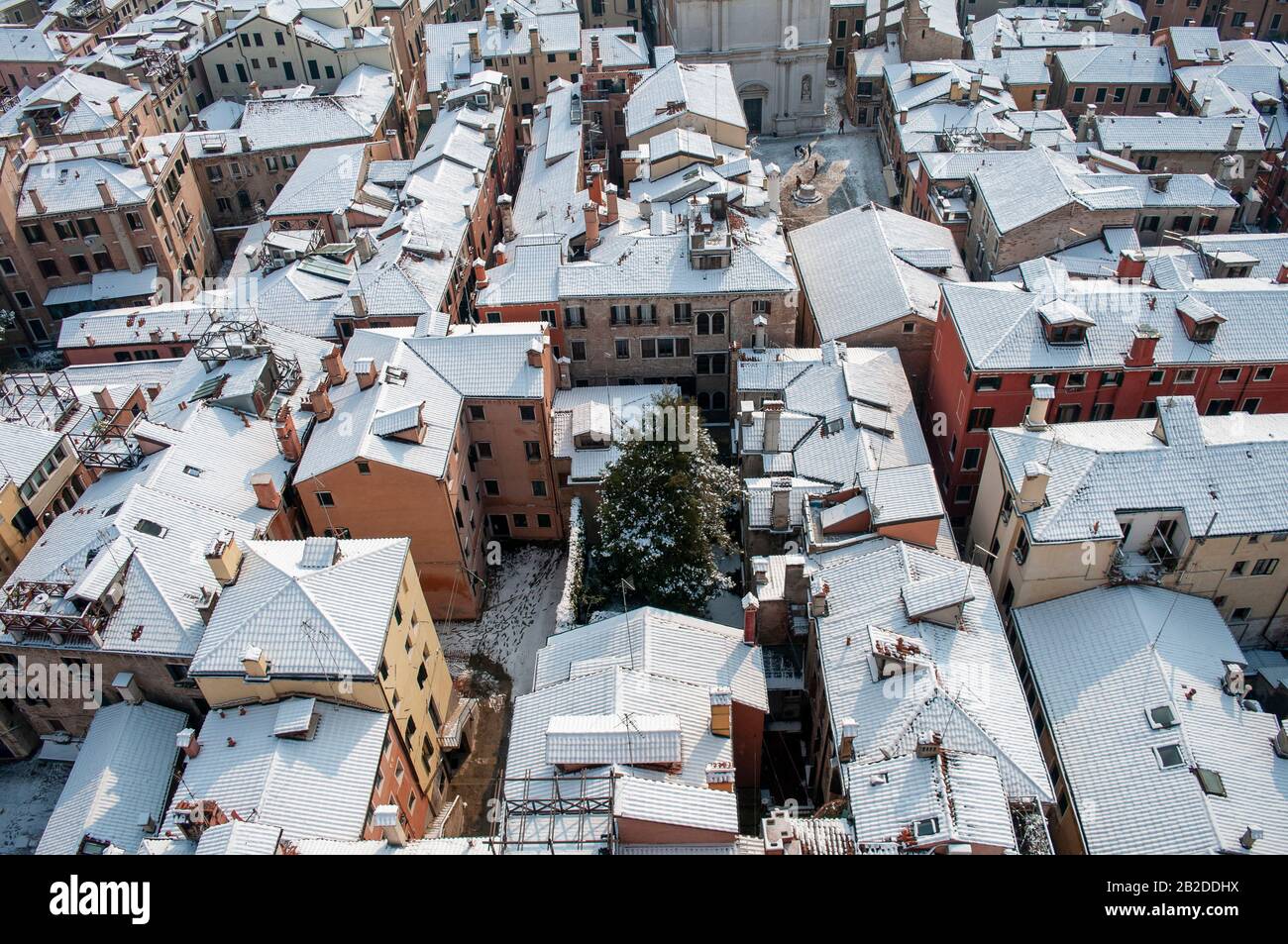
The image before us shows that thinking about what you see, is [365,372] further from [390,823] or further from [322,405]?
[390,823]

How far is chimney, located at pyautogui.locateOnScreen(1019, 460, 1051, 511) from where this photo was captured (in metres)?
40.1

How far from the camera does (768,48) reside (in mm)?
94875

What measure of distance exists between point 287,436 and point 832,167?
209ft

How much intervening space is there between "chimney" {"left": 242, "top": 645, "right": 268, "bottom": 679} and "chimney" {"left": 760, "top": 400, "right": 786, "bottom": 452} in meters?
27.1

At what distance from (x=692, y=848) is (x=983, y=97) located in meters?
77.2

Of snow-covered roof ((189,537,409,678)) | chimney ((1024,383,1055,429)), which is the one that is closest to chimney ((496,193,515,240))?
snow-covered roof ((189,537,409,678))

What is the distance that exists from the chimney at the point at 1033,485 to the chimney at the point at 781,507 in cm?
1079

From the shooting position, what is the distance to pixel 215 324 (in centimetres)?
6078

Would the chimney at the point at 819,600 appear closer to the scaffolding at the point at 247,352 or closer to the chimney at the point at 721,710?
the chimney at the point at 721,710

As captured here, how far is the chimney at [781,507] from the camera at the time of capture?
45.7 metres

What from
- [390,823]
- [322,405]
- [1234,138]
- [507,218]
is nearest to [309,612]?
[390,823]

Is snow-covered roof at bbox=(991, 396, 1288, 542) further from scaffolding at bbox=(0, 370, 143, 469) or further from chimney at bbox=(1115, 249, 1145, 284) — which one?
scaffolding at bbox=(0, 370, 143, 469)
